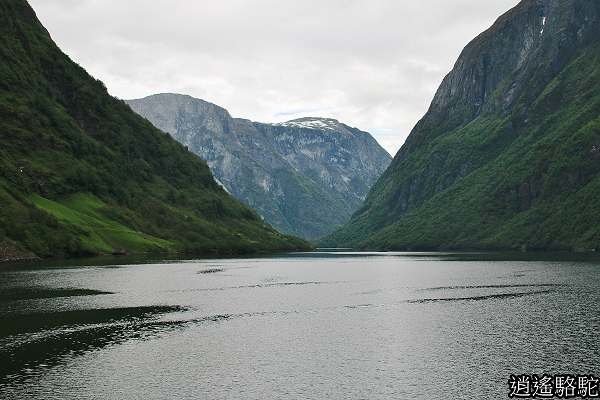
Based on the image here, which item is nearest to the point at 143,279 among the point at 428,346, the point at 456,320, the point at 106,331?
the point at 106,331

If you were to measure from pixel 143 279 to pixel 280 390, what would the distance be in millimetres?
121658

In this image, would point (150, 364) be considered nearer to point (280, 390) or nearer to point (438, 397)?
point (280, 390)

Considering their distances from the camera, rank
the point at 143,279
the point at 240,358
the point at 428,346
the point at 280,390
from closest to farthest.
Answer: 1. the point at 280,390
2. the point at 240,358
3. the point at 428,346
4. the point at 143,279

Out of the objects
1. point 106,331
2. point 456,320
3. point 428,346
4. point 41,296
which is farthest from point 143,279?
point 428,346

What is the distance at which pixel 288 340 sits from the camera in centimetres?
8244

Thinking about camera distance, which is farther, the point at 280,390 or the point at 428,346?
the point at 428,346

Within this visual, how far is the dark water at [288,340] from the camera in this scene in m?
59.1

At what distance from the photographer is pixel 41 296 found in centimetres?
12412

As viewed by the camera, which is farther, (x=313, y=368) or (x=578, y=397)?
(x=313, y=368)

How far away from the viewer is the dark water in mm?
59062

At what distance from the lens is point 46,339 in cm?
8169

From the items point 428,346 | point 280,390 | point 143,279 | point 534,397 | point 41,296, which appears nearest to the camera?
point 534,397

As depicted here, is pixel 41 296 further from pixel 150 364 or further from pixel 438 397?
pixel 438 397

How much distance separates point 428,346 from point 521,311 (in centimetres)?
3485
